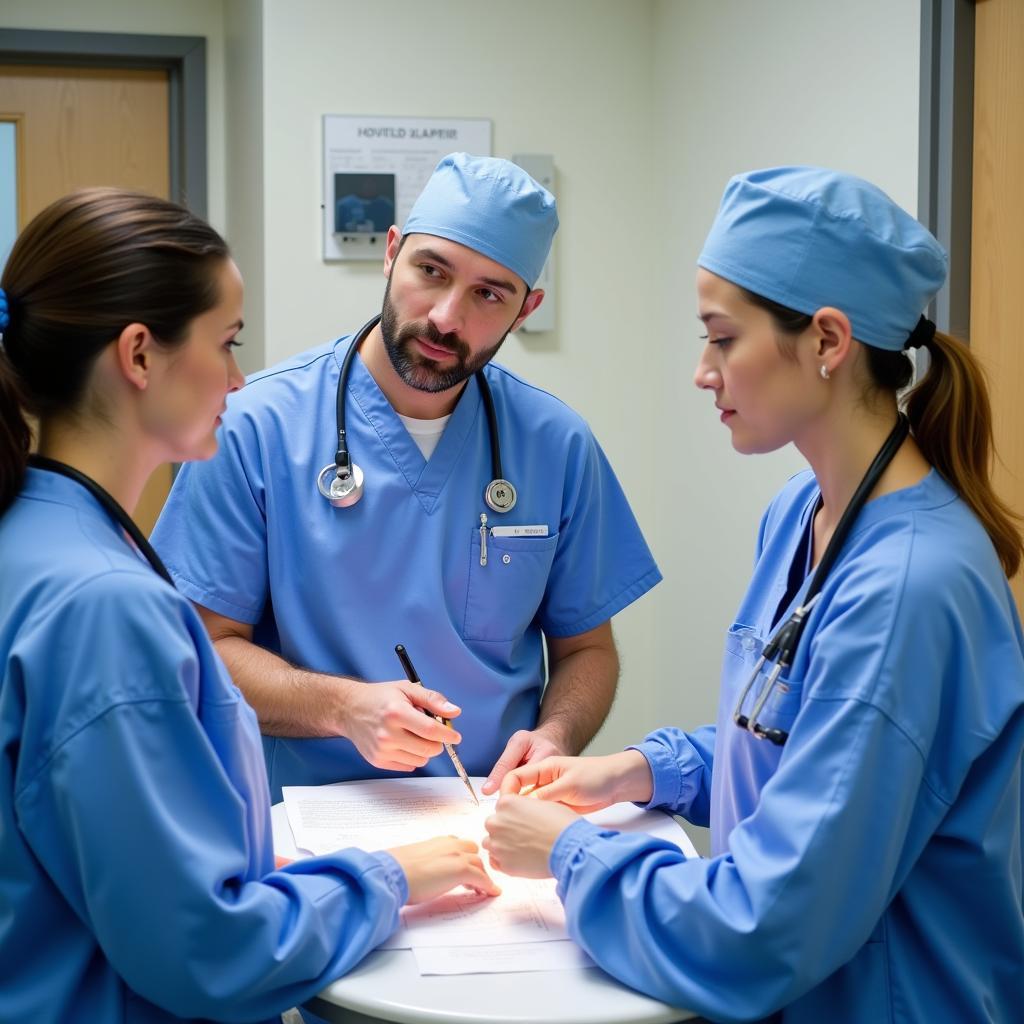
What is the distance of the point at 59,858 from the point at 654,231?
2545mm

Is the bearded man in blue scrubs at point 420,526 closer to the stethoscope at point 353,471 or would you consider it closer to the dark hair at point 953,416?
the stethoscope at point 353,471

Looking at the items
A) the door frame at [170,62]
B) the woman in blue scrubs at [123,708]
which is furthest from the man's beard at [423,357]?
the door frame at [170,62]

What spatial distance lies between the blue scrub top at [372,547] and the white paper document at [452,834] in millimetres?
117

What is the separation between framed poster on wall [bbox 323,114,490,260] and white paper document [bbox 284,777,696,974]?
1.71m

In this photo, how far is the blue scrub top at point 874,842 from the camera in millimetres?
1088

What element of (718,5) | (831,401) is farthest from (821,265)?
(718,5)

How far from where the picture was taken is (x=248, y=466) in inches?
70.4

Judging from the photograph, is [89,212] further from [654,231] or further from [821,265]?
[654,231]

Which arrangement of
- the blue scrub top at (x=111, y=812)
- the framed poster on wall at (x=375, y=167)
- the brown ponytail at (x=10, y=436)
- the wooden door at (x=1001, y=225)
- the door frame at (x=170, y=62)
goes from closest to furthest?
the blue scrub top at (x=111, y=812), the brown ponytail at (x=10, y=436), the wooden door at (x=1001, y=225), the framed poster on wall at (x=375, y=167), the door frame at (x=170, y=62)

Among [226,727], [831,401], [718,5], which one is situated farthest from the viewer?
[718,5]

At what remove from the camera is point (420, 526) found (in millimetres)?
1811

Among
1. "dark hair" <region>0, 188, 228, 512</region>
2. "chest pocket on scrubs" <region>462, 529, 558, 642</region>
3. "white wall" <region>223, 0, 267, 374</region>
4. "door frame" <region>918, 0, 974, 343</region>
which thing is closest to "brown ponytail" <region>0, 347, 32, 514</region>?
"dark hair" <region>0, 188, 228, 512</region>

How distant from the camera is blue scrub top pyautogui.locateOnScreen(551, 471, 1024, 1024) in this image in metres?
1.09

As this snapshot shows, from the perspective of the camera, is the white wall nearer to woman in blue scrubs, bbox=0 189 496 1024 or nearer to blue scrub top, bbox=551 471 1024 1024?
woman in blue scrubs, bbox=0 189 496 1024
